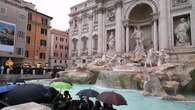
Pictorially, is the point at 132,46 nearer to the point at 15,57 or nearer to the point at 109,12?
the point at 109,12

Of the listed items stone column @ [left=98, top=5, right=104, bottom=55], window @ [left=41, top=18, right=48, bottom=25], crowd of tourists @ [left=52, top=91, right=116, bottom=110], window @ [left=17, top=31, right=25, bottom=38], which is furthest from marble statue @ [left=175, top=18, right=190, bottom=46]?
window @ [left=41, top=18, right=48, bottom=25]

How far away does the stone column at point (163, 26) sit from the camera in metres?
24.6

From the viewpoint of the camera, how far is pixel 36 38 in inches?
1597

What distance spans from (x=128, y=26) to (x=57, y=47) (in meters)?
34.3

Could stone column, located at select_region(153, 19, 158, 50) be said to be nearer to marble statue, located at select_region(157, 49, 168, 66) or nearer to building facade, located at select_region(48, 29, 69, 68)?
marble statue, located at select_region(157, 49, 168, 66)

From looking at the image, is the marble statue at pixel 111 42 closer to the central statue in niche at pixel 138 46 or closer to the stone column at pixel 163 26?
the central statue in niche at pixel 138 46

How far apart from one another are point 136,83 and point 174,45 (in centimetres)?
905

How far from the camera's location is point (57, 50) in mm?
60156

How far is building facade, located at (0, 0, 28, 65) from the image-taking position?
103 feet

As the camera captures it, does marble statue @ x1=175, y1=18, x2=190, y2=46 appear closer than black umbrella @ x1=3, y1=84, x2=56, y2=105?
No

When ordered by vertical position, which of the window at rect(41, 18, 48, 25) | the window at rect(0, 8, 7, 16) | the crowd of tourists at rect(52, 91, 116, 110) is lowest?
the crowd of tourists at rect(52, 91, 116, 110)

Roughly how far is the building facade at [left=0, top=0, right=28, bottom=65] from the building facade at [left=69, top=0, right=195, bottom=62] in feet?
31.3

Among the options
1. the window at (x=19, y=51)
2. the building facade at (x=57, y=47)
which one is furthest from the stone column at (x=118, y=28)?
the building facade at (x=57, y=47)

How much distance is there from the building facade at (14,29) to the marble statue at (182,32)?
23887 millimetres
